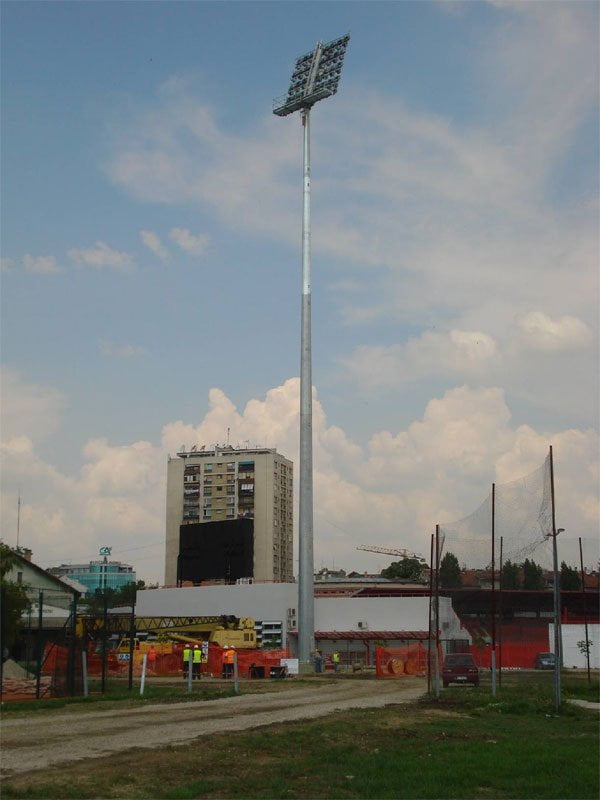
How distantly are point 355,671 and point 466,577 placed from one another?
22.0 meters

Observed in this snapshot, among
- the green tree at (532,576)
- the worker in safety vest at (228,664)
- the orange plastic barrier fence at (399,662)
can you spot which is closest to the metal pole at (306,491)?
the orange plastic barrier fence at (399,662)

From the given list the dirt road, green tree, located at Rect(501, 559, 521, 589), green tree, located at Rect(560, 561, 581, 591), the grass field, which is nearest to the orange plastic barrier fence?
green tree, located at Rect(560, 561, 581, 591)

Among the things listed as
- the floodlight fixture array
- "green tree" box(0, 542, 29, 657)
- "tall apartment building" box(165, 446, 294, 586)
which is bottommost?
"green tree" box(0, 542, 29, 657)

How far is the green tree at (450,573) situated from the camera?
1277 inches

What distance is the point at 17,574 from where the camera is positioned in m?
63.1

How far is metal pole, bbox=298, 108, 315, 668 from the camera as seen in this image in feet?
174

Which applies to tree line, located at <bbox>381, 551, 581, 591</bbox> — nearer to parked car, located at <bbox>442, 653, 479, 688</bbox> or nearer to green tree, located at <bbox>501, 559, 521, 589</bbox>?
green tree, located at <bbox>501, 559, 521, 589</bbox>

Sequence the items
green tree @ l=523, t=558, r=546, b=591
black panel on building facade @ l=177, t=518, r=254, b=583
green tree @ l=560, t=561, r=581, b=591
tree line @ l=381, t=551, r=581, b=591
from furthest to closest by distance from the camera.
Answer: black panel on building facade @ l=177, t=518, r=254, b=583
green tree @ l=560, t=561, r=581, b=591
tree line @ l=381, t=551, r=581, b=591
green tree @ l=523, t=558, r=546, b=591

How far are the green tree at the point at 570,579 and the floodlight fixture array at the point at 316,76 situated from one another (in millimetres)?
36252

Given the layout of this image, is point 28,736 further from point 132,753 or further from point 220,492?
point 220,492

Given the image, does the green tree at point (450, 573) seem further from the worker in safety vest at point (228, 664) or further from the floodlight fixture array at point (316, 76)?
the floodlight fixture array at point (316, 76)

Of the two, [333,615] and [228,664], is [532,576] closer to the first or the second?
[228,664]

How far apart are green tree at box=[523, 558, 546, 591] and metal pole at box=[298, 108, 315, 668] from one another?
68.6ft

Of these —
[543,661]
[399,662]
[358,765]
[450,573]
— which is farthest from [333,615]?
[358,765]
